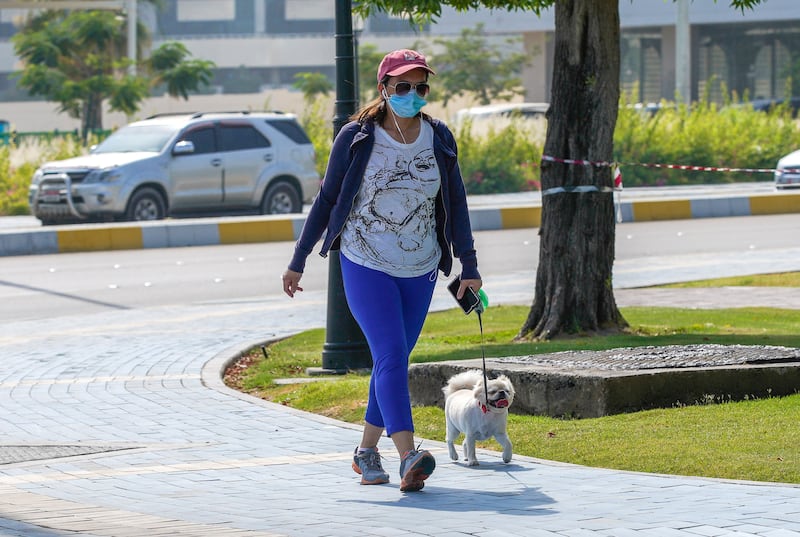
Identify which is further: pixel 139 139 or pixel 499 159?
pixel 499 159

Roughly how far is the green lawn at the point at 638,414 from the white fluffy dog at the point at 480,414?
0.42 m

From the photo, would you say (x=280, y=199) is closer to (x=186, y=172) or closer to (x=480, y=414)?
(x=186, y=172)

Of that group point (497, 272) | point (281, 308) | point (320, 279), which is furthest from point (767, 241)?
point (281, 308)

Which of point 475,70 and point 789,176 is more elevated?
point 475,70

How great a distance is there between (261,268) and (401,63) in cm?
1225

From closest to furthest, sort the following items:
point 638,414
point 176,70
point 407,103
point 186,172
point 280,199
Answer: point 407,103, point 638,414, point 186,172, point 280,199, point 176,70

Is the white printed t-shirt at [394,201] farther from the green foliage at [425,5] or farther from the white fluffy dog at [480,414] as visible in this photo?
the green foliage at [425,5]

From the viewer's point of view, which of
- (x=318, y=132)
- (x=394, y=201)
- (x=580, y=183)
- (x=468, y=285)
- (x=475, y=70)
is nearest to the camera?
(x=394, y=201)

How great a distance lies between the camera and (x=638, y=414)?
24.9ft

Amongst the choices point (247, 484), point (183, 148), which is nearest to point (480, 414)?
point (247, 484)

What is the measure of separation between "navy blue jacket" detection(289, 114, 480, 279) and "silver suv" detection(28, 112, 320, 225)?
16.9m

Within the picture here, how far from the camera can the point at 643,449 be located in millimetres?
→ 6801

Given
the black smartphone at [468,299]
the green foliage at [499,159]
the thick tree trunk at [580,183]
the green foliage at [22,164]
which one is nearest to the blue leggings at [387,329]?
the black smartphone at [468,299]

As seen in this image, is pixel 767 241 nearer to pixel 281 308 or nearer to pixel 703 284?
pixel 703 284
